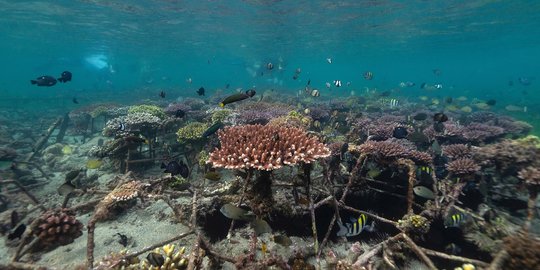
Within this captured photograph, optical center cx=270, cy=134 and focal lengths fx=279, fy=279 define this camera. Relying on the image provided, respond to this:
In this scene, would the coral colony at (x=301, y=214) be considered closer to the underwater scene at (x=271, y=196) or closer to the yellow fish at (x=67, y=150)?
the underwater scene at (x=271, y=196)

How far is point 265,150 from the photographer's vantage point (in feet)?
14.8

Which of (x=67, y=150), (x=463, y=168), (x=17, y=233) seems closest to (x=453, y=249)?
(x=463, y=168)

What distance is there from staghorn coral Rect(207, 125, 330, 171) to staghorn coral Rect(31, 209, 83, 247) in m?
2.81

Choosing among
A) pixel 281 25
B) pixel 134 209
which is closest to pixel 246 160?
pixel 134 209

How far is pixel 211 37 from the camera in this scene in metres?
48.8

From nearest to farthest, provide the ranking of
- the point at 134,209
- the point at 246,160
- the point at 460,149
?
1. the point at 246,160
2. the point at 134,209
3. the point at 460,149

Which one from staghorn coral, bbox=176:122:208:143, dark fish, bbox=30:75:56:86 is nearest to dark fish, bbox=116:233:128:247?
staghorn coral, bbox=176:122:208:143

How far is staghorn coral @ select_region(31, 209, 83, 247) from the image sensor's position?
4.73m

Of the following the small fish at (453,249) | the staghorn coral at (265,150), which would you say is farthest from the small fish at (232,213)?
the small fish at (453,249)

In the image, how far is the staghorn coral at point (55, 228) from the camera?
15.5 ft

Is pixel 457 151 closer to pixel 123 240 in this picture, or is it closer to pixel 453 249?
pixel 453 249

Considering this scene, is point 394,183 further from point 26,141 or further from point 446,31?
point 446,31

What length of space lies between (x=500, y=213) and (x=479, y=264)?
3588mm

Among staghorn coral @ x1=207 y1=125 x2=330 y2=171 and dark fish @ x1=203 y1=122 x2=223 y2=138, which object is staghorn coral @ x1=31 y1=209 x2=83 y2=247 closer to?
staghorn coral @ x1=207 y1=125 x2=330 y2=171
